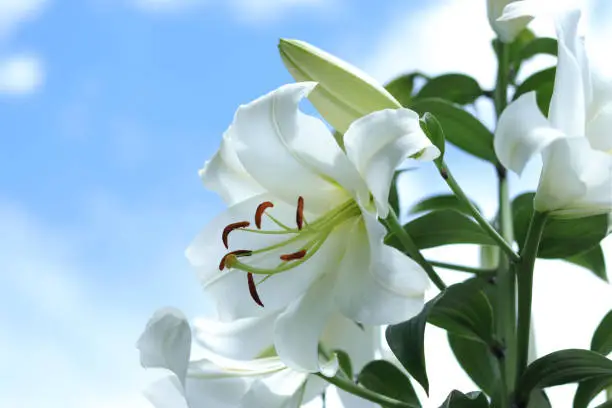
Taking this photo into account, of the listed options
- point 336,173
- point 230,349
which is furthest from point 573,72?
point 230,349

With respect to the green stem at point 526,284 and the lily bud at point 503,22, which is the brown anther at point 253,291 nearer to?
the green stem at point 526,284

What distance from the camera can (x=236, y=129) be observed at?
0.73 m

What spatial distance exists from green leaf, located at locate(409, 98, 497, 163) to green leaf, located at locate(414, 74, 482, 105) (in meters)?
0.10

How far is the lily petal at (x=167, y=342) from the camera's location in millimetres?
694

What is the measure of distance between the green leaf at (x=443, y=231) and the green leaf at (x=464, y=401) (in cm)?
17

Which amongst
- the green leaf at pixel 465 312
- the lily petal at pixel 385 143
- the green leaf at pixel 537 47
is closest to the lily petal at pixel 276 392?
the green leaf at pixel 465 312

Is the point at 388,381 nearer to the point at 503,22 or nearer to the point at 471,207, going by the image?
the point at 471,207

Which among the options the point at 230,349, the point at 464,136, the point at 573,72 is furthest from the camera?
the point at 464,136

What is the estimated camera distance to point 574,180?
2.11ft

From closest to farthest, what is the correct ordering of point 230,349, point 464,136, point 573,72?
1. point 573,72
2. point 230,349
3. point 464,136

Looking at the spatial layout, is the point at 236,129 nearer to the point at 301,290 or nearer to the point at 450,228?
the point at 301,290

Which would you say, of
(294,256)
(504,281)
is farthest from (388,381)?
(294,256)

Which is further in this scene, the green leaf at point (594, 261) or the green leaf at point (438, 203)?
the green leaf at point (438, 203)

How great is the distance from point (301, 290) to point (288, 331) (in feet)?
0.12
